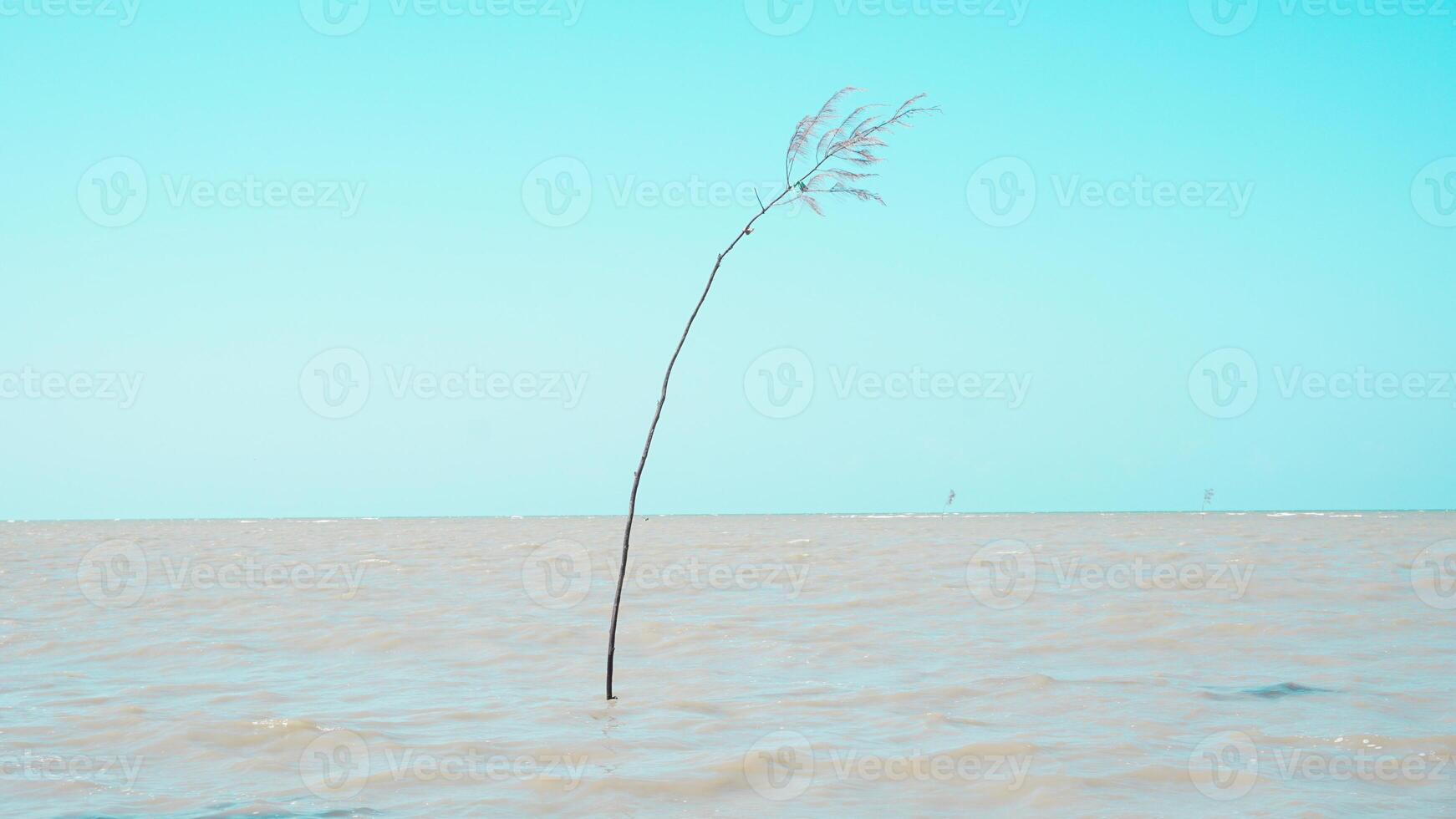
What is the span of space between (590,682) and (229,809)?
128 inches

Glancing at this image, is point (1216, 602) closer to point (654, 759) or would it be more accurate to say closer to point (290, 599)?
point (654, 759)

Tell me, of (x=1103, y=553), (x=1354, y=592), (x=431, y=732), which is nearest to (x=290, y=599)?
(x=431, y=732)

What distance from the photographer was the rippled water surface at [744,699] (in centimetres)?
467

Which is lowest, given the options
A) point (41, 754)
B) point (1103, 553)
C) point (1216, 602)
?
point (41, 754)

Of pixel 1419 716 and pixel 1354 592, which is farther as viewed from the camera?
pixel 1354 592

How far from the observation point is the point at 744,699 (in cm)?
682

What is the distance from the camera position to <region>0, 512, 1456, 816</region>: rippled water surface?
15.3ft

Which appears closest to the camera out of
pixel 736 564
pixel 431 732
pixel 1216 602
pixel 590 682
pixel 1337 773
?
pixel 1337 773

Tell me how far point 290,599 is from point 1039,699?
1024cm

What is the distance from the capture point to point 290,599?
13.5m

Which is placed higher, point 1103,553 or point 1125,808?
point 1103,553

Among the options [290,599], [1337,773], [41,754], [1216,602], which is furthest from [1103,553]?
[41,754]

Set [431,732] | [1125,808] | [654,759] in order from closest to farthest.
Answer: [1125,808], [654,759], [431,732]

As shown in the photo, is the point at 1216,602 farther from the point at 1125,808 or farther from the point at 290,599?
the point at 290,599
